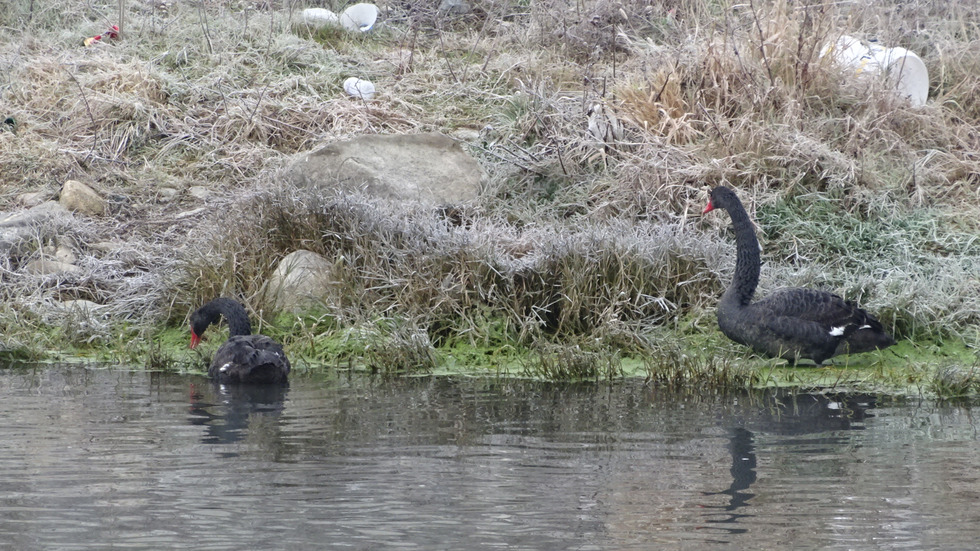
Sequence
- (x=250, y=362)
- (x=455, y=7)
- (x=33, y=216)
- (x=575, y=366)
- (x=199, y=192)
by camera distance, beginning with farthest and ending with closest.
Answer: (x=455, y=7) → (x=199, y=192) → (x=33, y=216) → (x=575, y=366) → (x=250, y=362)

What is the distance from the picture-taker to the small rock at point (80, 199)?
12.2 meters

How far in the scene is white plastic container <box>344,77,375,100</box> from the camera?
1410 centimetres

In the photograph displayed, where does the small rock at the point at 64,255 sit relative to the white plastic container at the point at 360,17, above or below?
below

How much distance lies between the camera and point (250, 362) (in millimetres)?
7945

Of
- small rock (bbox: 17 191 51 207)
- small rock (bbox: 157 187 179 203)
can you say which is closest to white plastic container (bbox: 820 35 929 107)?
small rock (bbox: 157 187 179 203)

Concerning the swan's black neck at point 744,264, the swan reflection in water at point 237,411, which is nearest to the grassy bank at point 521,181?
the swan's black neck at point 744,264

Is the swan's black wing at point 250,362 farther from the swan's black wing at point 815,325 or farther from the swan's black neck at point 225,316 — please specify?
the swan's black wing at point 815,325

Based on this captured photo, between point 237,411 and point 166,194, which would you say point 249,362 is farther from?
point 166,194

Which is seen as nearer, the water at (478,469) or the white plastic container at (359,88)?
the water at (478,469)

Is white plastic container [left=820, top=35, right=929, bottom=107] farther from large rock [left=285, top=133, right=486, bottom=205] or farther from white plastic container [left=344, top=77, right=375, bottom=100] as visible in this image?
white plastic container [left=344, top=77, right=375, bottom=100]

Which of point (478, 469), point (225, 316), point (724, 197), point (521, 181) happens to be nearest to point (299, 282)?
point (225, 316)

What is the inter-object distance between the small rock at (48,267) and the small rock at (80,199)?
1463mm

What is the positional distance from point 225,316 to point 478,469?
151 inches

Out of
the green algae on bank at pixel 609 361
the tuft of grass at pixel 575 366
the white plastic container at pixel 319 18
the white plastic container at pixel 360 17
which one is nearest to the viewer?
the green algae on bank at pixel 609 361
